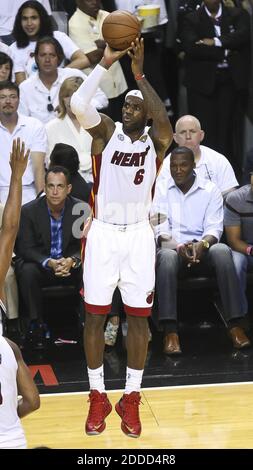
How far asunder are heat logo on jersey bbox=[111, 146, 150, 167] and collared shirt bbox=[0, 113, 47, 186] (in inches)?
114

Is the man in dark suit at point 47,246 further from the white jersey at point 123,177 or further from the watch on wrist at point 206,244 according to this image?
the white jersey at point 123,177

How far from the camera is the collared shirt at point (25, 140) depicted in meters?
9.59

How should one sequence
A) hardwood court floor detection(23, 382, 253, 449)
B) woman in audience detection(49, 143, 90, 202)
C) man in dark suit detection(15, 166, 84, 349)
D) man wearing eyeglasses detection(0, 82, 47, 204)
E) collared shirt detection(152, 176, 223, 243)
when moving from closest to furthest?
1. hardwood court floor detection(23, 382, 253, 449)
2. man in dark suit detection(15, 166, 84, 349)
3. collared shirt detection(152, 176, 223, 243)
4. woman in audience detection(49, 143, 90, 202)
5. man wearing eyeglasses detection(0, 82, 47, 204)

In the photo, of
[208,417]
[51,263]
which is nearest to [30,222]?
[51,263]

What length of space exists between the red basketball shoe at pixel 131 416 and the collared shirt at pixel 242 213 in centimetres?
275

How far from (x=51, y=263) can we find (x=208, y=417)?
209 cm

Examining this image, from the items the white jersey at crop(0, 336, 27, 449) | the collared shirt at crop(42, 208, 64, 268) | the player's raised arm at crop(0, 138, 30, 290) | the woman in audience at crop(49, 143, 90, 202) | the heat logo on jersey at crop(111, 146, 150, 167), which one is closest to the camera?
the white jersey at crop(0, 336, 27, 449)

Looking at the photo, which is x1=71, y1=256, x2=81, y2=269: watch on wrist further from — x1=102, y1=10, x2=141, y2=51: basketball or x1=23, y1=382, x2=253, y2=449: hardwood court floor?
x1=102, y1=10, x2=141, y2=51: basketball

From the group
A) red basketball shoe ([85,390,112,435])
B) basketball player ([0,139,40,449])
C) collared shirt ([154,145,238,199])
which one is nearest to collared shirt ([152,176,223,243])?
collared shirt ([154,145,238,199])

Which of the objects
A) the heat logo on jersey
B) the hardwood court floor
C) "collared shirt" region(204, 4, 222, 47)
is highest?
"collared shirt" region(204, 4, 222, 47)

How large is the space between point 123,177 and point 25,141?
2.94 meters

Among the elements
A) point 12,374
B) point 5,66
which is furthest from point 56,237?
→ point 12,374

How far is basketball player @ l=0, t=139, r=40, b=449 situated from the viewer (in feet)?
15.9

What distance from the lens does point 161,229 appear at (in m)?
9.27
